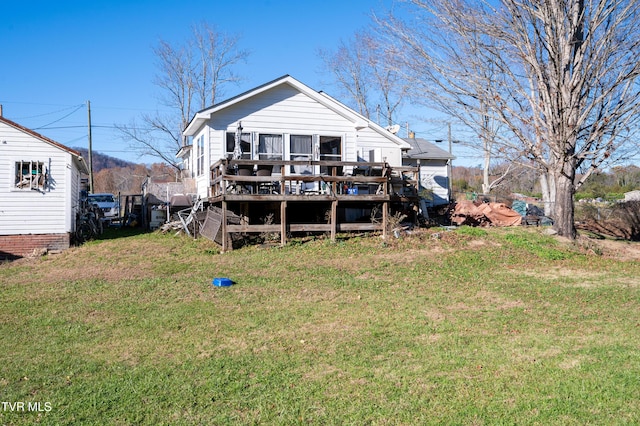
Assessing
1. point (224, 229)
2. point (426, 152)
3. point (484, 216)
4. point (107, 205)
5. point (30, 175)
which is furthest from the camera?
point (426, 152)

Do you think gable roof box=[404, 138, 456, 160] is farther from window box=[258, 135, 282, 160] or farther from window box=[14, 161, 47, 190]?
window box=[14, 161, 47, 190]

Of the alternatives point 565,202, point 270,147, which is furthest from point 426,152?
point 565,202

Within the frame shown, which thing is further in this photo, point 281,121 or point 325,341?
point 281,121

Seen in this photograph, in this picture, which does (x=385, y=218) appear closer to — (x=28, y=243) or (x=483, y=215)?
(x=483, y=215)

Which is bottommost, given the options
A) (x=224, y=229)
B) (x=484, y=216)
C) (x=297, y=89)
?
(x=224, y=229)

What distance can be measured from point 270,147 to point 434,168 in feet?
37.6

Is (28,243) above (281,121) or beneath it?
beneath

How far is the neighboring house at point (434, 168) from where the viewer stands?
81.3ft

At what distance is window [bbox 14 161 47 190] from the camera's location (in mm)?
14211

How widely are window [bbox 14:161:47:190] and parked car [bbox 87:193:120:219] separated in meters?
9.40

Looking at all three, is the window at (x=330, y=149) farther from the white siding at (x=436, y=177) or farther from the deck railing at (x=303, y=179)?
the white siding at (x=436, y=177)

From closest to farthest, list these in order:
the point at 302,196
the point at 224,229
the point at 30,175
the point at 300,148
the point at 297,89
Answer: the point at 224,229
the point at 302,196
the point at 30,175
the point at 297,89
the point at 300,148

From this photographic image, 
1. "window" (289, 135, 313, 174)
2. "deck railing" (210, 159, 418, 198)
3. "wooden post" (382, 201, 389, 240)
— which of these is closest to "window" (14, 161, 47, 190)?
"deck railing" (210, 159, 418, 198)

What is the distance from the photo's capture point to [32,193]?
14.3 m
